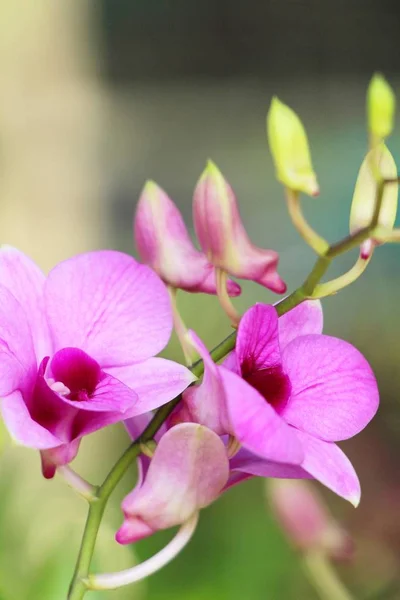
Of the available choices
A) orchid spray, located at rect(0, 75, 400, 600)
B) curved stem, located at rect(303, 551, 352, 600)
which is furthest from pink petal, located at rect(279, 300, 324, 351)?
curved stem, located at rect(303, 551, 352, 600)

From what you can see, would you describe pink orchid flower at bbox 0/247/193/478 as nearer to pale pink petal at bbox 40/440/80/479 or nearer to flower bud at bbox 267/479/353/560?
pale pink petal at bbox 40/440/80/479

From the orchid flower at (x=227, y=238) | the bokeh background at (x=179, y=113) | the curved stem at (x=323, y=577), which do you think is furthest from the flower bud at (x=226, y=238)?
the bokeh background at (x=179, y=113)

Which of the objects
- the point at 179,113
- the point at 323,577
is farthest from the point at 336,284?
the point at 179,113

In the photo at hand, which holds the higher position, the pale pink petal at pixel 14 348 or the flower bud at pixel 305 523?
the pale pink petal at pixel 14 348

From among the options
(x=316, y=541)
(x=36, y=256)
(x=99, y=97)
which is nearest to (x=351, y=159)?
(x=99, y=97)

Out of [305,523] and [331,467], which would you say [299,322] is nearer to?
[331,467]

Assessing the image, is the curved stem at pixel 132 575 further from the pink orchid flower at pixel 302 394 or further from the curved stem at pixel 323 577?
the curved stem at pixel 323 577

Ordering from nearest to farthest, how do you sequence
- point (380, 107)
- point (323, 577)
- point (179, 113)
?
point (380, 107)
point (323, 577)
point (179, 113)
